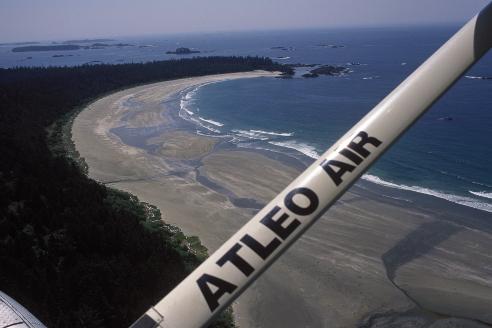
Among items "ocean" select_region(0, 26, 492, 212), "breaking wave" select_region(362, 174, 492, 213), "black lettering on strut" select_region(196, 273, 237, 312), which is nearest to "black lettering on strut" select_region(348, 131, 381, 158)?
"black lettering on strut" select_region(196, 273, 237, 312)

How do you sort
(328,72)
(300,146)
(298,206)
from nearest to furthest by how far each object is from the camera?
(298,206) < (300,146) < (328,72)

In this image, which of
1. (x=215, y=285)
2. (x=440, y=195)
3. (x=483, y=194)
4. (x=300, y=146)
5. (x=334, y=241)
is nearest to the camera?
(x=215, y=285)

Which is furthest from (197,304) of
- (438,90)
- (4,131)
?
(4,131)

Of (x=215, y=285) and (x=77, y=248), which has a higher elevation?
(x=215, y=285)

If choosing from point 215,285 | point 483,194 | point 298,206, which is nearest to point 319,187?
point 298,206

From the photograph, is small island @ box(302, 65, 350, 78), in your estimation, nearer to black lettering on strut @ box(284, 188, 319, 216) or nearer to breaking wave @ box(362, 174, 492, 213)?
breaking wave @ box(362, 174, 492, 213)

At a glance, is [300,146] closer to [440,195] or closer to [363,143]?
[440,195]

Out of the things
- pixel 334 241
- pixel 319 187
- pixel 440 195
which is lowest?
pixel 334 241
